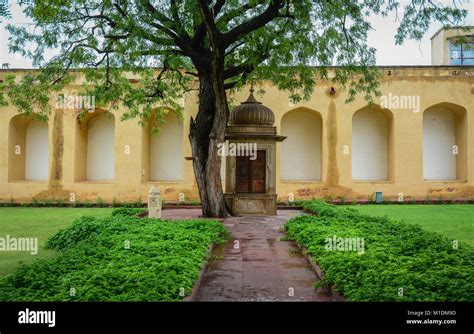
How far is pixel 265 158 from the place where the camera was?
44.8 feet

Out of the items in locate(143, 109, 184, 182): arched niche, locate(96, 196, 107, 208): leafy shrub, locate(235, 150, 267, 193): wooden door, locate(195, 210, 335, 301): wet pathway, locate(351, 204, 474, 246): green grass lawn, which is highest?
locate(143, 109, 184, 182): arched niche

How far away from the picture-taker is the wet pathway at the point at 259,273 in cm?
541

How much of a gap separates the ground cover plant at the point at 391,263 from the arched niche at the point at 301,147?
1280cm

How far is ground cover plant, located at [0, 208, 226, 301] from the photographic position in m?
4.86

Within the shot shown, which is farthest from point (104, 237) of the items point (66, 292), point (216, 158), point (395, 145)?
point (395, 145)

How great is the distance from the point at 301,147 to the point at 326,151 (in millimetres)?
1832

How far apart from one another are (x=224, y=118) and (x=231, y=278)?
6.97 meters

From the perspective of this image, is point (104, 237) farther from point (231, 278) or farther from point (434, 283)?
point (434, 283)

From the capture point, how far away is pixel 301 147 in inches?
904

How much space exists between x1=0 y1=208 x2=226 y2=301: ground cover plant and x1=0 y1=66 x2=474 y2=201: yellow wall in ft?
38.9

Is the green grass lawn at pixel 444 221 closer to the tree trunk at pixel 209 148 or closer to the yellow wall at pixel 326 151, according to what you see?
the yellow wall at pixel 326 151

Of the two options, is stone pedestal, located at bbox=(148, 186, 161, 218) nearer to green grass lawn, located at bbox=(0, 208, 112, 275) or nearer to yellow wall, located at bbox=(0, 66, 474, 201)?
green grass lawn, located at bbox=(0, 208, 112, 275)

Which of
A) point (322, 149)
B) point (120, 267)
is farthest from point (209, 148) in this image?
point (322, 149)

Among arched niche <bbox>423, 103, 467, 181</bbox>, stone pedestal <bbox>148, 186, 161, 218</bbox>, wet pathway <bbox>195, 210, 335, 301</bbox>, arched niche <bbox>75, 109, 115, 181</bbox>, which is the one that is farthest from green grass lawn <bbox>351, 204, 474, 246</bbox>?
arched niche <bbox>75, 109, 115, 181</bbox>
